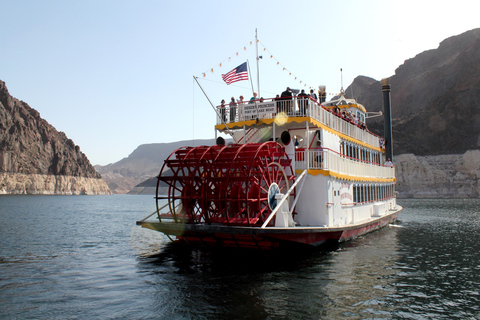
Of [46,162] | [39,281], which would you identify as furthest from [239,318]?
[46,162]

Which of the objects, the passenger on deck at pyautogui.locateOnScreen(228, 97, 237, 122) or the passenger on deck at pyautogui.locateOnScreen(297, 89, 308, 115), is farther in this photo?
the passenger on deck at pyautogui.locateOnScreen(228, 97, 237, 122)

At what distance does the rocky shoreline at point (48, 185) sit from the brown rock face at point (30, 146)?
2.14 meters

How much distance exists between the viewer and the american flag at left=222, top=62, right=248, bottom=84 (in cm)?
1742

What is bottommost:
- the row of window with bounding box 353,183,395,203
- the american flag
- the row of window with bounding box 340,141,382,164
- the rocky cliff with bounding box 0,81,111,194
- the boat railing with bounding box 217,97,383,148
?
the row of window with bounding box 353,183,395,203

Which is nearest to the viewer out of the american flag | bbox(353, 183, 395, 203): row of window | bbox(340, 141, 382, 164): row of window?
the american flag

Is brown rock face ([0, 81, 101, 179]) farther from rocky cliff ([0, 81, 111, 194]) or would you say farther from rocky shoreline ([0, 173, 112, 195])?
rocky shoreline ([0, 173, 112, 195])

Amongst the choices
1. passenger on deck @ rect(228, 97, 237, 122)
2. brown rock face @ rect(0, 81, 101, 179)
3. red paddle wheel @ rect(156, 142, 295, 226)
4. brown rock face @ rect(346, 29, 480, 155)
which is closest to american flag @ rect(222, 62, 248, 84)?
passenger on deck @ rect(228, 97, 237, 122)

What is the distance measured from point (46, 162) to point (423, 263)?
159064 millimetres

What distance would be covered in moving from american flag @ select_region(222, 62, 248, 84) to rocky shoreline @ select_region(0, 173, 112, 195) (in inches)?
5150

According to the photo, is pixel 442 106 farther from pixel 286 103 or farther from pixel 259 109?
pixel 259 109

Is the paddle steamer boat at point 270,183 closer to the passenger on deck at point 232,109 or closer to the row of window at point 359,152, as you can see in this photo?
the passenger on deck at point 232,109

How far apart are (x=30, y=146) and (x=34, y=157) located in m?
4.16

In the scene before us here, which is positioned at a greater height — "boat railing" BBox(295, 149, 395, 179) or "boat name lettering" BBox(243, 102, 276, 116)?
"boat name lettering" BBox(243, 102, 276, 116)

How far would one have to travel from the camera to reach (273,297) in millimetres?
9836
